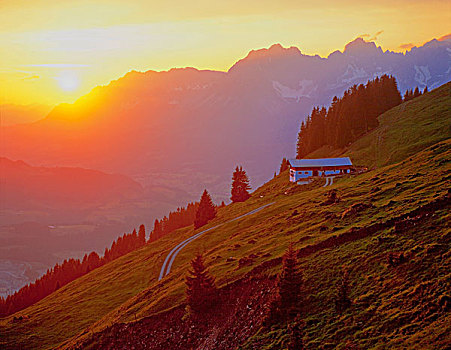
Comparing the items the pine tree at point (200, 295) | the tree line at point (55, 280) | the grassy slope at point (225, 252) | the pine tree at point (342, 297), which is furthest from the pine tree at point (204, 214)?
the pine tree at point (342, 297)

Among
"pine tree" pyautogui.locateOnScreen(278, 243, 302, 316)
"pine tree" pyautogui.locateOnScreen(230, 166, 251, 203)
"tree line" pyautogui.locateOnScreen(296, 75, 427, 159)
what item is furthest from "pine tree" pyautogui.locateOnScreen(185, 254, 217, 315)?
"tree line" pyautogui.locateOnScreen(296, 75, 427, 159)

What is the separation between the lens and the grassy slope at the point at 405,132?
92562 millimetres

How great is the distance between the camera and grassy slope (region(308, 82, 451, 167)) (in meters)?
92.6

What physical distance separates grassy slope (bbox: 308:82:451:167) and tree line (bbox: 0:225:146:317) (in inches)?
3545

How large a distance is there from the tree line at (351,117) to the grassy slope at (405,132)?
496 centimetres

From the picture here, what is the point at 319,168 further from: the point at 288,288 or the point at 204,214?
the point at 288,288

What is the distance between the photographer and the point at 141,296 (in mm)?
54062

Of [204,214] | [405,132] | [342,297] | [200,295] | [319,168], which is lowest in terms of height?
[200,295]

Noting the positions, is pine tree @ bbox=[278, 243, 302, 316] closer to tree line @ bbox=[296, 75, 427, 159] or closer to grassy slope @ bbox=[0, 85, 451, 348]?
grassy slope @ bbox=[0, 85, 451, 348]

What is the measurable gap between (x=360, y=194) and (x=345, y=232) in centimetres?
1953

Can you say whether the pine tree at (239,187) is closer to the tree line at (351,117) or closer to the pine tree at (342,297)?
the tree line at (351,117)

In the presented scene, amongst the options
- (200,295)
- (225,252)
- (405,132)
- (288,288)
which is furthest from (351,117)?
A: (288,288)

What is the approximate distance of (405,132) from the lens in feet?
353

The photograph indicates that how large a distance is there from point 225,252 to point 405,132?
78.6m
